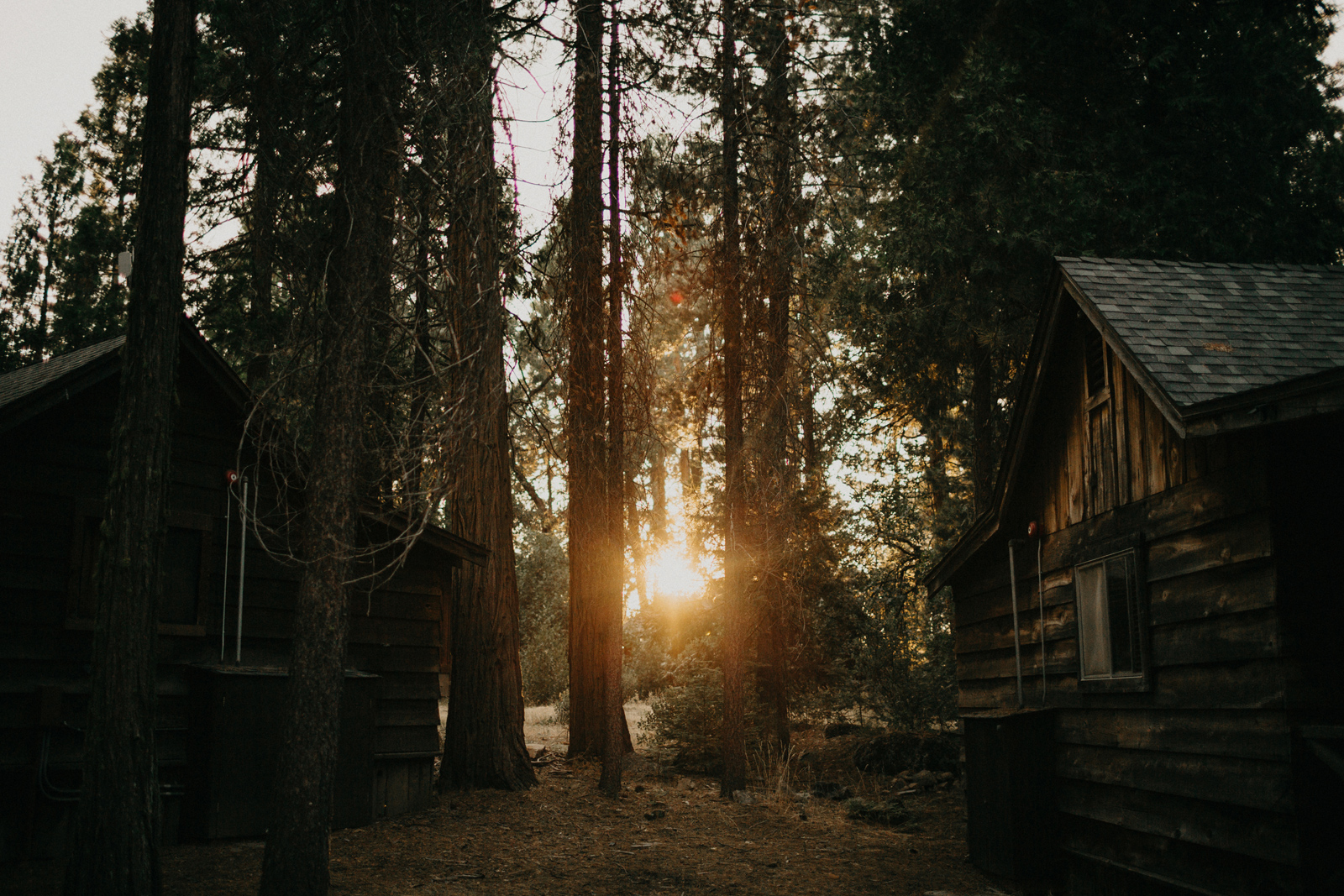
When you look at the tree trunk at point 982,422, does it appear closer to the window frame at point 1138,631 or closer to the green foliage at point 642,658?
the window frame at point 1138,631

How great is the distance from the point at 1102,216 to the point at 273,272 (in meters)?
11.5

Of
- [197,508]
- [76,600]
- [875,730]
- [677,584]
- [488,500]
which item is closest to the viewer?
[76,600]

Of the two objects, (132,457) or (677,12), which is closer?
(132,457)

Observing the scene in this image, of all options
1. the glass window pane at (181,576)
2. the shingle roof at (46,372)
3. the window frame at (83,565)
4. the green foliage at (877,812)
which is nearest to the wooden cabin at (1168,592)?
the green foliage at (877,812)

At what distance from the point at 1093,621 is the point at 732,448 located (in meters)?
5.99

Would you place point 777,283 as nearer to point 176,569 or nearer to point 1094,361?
point 1094,361

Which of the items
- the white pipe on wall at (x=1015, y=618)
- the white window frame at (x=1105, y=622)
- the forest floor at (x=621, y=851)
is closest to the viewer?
the white window frame at (x=1105, y=622)

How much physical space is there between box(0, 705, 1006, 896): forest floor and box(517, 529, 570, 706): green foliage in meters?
14.7

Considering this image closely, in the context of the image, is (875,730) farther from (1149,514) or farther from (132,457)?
(132,457)

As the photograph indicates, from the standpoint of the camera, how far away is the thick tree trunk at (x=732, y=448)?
13648mm

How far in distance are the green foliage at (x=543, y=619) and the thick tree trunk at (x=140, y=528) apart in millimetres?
20416

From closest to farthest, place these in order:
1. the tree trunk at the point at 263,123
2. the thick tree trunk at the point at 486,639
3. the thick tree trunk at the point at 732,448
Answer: the tree trunk at the point at 263,123 → the thick tree trunk at the point at 486,639 → the thick tree trunk at the point at 732,448

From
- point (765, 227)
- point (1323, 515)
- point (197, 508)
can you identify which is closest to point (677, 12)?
point (765, 227)

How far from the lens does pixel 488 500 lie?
44.3 ft
